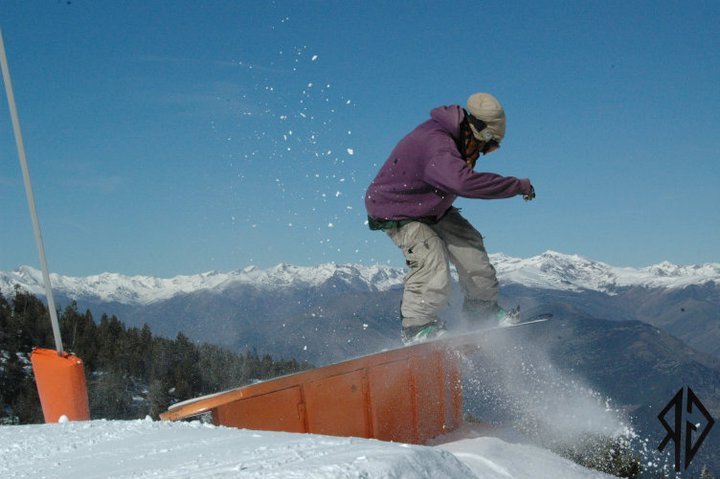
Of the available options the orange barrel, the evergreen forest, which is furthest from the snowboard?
the evergreen forest

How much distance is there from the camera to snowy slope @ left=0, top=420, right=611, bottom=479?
291 cm

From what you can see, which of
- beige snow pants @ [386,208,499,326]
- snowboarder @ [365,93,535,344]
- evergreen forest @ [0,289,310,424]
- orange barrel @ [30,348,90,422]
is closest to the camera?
orange barrel @ [30,348,90,422]

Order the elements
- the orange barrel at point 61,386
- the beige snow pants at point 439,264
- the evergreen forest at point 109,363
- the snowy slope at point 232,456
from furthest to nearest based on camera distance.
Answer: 1. the evergreen forest at point 109,363
2. the beige snow pants at point 439,264
3. the orange barrel at point 61,386
4. the snowy slope at point 232,456

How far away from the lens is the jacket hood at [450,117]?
255 inches

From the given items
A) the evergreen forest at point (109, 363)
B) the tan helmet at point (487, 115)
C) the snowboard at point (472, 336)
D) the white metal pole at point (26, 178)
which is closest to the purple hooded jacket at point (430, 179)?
the tan helmet at point (487, 115)

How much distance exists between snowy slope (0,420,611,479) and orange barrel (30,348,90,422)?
0.64 meters

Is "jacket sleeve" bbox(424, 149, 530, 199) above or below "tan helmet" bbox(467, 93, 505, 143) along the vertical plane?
below

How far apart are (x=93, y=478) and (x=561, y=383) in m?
6.46

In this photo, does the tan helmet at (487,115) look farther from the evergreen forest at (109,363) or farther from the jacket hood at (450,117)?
the evergreen forest at (109,363)

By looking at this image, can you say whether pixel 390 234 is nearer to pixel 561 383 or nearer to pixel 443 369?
pixel 443 369

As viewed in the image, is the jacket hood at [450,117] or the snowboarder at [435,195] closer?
the snowboarder at [435,195]

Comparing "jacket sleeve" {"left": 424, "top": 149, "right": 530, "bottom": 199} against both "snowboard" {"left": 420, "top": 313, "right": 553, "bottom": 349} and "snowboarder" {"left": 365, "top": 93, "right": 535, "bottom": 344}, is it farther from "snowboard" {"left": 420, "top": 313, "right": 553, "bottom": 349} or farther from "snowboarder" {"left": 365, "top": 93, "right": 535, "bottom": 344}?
"snowboard" {"left": 420, "top": 313, "right": 553, "bottom": 349}

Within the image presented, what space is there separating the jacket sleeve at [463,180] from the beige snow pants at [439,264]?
67 cm

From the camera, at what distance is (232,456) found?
327 cm
